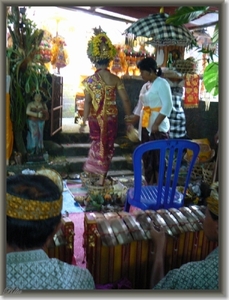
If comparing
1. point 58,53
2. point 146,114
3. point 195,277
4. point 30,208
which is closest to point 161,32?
point 146,114

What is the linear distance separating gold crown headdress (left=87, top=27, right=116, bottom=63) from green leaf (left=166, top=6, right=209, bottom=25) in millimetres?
280

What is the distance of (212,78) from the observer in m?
1.54

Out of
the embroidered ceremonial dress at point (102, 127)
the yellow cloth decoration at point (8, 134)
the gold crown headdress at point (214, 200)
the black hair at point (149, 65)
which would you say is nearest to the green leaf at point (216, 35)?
the black hair at point (149, 65)

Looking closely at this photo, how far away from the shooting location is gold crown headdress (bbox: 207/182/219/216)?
1509 mm

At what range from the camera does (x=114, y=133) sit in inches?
61.5

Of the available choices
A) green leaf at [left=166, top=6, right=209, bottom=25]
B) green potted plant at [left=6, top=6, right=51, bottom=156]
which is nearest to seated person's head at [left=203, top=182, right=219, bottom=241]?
green leaf at [left=166, top=6, right=209, bottom=25]

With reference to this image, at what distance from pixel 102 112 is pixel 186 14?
55cm

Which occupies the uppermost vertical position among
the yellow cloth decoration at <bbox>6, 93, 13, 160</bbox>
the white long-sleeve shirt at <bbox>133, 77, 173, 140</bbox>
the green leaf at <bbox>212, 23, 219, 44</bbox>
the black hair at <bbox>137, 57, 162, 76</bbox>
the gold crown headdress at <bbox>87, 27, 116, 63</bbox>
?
the green leaf at <bbox>212, 23, 219, 44</bbox>

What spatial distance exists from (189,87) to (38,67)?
67 cm

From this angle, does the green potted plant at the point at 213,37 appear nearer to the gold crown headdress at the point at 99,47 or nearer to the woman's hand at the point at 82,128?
the gold crown headdress at the point at 99,47

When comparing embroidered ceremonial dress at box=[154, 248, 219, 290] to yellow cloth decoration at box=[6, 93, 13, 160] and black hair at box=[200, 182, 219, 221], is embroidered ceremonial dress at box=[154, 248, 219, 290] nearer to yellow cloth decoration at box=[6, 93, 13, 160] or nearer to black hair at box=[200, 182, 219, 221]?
black hair at box=[200, 182, 219, 221]

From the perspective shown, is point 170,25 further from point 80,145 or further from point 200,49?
point 80,145

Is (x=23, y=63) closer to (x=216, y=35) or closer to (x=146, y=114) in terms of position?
(x=146, y=114)

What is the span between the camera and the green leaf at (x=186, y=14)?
1.45m
